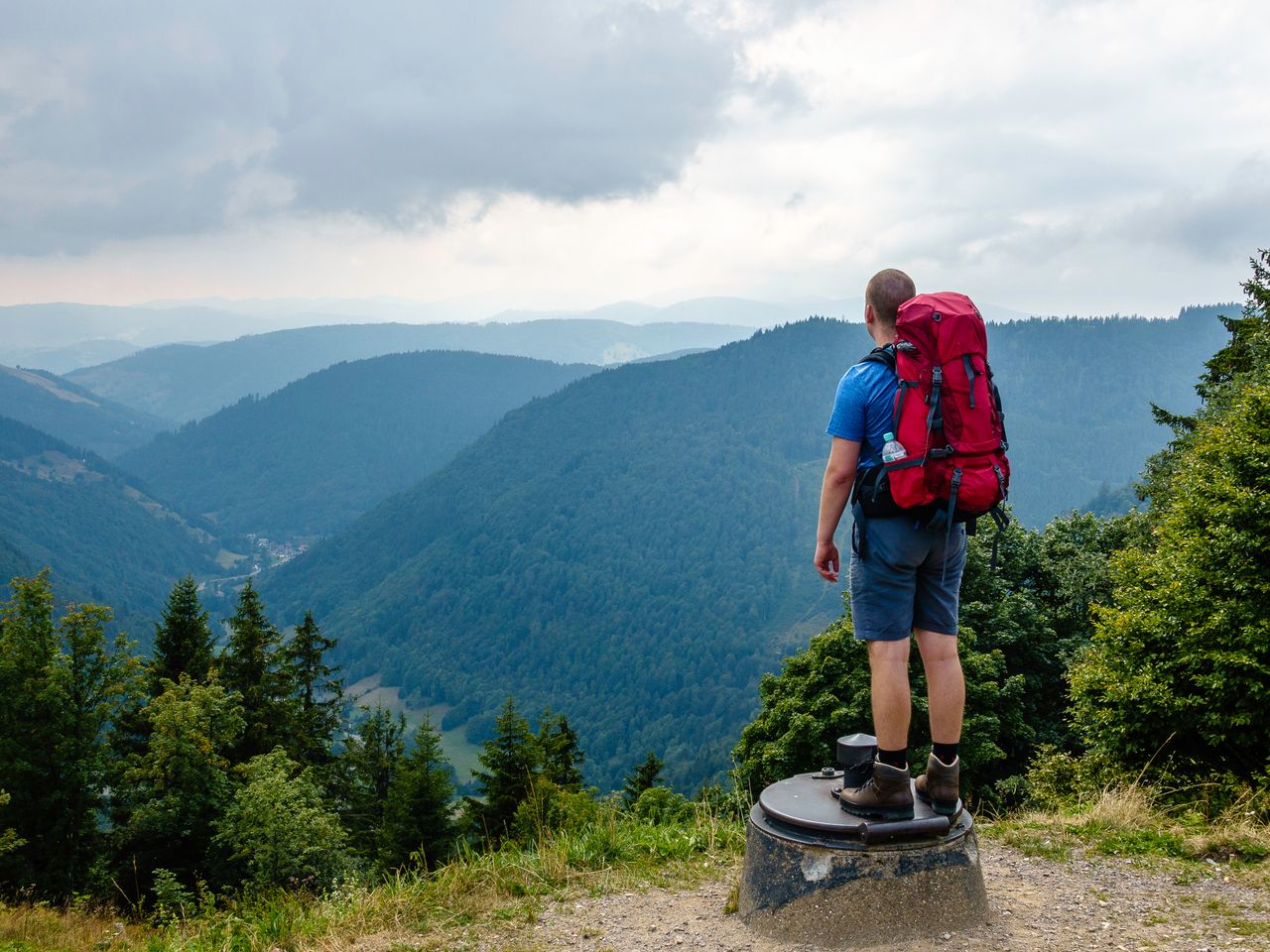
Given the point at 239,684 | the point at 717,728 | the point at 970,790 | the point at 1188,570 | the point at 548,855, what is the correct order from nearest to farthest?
the point at 548,855, the point at 1188,570, the point at 970,790, the point at 239,684, the point at 717,728

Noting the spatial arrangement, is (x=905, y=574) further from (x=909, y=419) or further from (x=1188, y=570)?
(x=1188, y=570)

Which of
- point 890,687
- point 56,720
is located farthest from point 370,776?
point 890,687

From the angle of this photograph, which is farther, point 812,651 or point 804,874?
point 812,651

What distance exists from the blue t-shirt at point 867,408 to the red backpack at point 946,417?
0.34 feet

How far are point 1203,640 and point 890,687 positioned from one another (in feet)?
30.3

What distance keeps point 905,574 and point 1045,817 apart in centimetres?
361

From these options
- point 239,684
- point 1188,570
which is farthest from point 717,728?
point 1188,570

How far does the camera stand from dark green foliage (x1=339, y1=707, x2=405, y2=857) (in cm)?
3825

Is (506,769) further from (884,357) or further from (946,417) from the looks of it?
(946,417)

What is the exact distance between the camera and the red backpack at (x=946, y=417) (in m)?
4.18

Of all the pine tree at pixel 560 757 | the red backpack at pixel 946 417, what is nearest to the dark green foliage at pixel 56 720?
the pine tree at pixel 560 757

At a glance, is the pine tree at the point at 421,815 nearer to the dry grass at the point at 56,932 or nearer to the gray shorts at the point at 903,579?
the dry grass at the point at 56,932

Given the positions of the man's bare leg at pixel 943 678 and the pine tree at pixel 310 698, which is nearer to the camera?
the man's bare leg at pixel 943 678

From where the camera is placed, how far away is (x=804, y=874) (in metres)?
4.75
